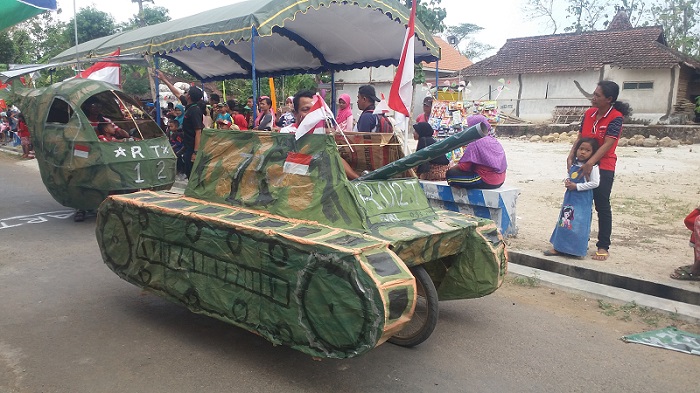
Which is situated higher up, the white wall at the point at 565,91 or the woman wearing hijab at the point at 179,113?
the white wall at the point at 565,91

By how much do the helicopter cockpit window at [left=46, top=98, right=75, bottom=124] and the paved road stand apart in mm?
3813

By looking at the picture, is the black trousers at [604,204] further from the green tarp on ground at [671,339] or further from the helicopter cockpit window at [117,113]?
the helicopter cockpit window at [117,113]

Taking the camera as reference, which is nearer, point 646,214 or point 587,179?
point 587,179

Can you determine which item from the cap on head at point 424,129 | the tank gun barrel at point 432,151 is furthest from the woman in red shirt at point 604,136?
the tank gun barrel at point 432,151

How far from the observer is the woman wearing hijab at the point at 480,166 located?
607cm

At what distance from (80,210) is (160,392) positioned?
5.40m

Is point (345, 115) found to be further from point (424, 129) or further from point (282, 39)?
point (282, 39)

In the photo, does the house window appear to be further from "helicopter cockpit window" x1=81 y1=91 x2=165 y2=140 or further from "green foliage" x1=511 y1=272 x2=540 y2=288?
"green foliage" x1=511 y1=272 x2=540 y2=288

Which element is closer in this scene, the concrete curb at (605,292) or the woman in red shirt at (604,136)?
the concrete curb at (605,292)


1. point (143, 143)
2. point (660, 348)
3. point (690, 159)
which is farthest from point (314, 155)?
point (690, 159)

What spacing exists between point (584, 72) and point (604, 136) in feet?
73.9

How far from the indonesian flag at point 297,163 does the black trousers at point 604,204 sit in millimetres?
3378

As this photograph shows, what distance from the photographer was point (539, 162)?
1438cm

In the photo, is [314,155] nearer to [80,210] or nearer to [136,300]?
[136,300]
